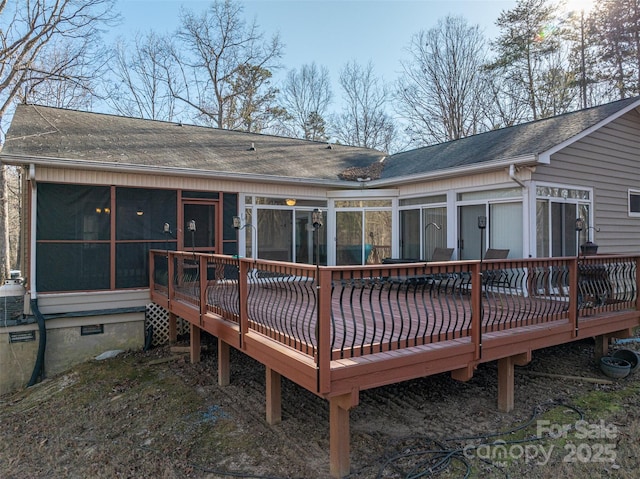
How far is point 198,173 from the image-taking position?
7.47 metres

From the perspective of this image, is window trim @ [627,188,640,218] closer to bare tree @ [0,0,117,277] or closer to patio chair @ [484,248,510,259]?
patio chair @ [484,248,510,259]

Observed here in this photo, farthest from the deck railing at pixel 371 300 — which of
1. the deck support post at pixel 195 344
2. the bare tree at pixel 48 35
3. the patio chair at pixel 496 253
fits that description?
the bare tree at pixel 48 35

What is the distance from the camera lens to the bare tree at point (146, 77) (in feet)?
60.8

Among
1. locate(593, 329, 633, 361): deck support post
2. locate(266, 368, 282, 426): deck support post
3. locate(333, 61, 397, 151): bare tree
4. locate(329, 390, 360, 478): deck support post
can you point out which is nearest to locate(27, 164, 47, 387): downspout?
locate(266, 368, 282, 426): deck support post

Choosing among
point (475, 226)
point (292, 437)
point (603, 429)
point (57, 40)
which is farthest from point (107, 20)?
point (603, 429)

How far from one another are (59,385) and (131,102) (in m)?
15.8

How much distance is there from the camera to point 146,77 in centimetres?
1898

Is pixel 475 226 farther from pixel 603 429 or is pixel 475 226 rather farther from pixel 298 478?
pixel 298 478

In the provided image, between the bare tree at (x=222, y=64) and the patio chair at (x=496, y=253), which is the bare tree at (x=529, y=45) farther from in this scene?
the patio chair at (x=496, y=253)

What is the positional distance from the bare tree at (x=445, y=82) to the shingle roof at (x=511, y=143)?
9.47 metres

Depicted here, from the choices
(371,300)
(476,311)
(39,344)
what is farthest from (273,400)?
(39,344)

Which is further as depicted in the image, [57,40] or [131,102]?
[131,102]

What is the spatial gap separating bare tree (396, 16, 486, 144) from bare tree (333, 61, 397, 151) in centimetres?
185

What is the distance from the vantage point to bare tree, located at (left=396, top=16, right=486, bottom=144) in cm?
1817
